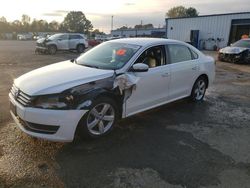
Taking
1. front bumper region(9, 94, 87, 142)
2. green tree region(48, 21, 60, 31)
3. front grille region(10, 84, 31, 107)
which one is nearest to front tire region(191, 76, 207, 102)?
front bumper region(9, 94, 87, 142)

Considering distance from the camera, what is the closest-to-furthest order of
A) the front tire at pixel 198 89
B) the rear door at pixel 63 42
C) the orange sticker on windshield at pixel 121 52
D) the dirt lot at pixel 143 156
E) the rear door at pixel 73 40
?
the dirt lot at pixel 143 156
the orange sticker on windshield at pixel 121 52
the front tire at pixel 198 89
the rear door at pixel 63 42
the rear door at pixel 73 40

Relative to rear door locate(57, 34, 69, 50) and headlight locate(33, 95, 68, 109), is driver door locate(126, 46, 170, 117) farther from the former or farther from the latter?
rear door locate(57, 34, 69, 50)

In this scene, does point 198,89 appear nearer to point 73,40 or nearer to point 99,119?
point 99,119

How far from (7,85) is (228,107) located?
6.38 metres

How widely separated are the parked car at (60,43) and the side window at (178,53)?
15.5 meters

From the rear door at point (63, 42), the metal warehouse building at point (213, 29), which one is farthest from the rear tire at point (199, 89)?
the metal warehouse building at point (213, 29)

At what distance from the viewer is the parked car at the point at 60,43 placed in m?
19.8

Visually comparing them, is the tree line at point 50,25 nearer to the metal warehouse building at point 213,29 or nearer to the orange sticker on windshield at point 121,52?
the metal warehouse building at point 213,29

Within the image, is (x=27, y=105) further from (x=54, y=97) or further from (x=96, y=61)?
(x=96, y=61)

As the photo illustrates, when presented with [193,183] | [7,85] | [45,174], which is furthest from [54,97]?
[7,85]

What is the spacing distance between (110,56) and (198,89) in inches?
107

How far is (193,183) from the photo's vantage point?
10.4 ft

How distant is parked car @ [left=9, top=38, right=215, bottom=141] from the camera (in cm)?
369

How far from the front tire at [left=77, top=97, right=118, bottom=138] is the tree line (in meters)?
91.9
